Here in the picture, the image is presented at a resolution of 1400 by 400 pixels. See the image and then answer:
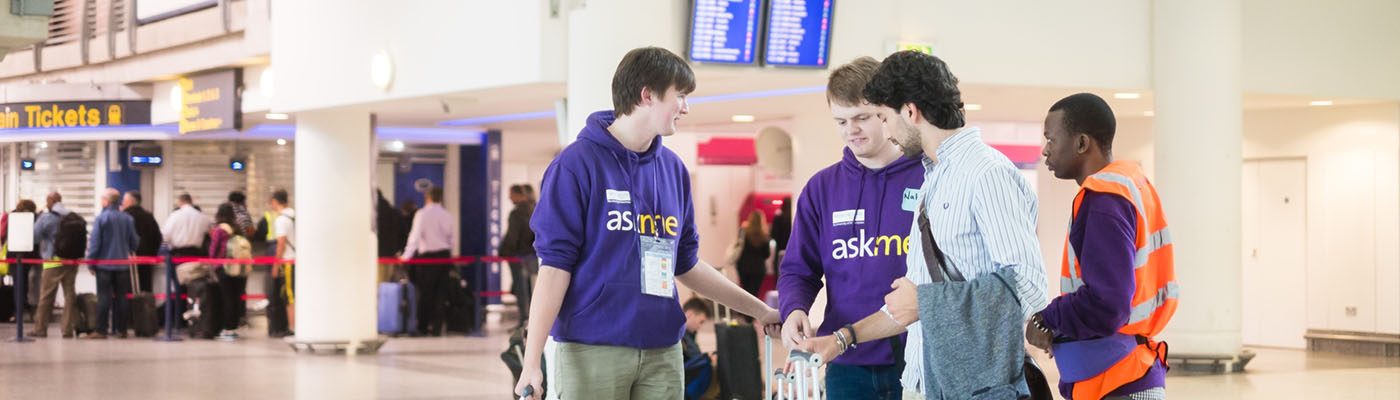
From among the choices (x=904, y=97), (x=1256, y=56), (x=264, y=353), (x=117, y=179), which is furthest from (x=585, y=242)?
(x=117, y=179)

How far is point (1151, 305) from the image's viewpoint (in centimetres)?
344

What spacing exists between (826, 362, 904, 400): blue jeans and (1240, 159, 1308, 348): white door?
11.6 m

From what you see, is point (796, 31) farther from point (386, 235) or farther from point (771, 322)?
point (386, 235)

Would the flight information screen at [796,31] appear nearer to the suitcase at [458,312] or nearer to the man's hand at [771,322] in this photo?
the man's hand at [771,322]

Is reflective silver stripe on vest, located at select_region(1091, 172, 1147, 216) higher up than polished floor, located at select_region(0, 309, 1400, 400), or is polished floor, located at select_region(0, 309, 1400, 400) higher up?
reflective silver stripe on vest, located at select_region(1091, 172, 1147, 216)

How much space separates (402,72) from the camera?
11.3 metres

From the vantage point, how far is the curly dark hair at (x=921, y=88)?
2.85 metres

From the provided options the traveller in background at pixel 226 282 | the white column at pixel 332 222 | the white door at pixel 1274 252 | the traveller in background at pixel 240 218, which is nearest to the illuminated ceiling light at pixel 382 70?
the white column at pixel 332 222

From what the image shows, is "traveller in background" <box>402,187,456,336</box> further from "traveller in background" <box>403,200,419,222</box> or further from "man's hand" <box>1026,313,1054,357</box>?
"man's hand" <box>1026,313,1054,357</box>

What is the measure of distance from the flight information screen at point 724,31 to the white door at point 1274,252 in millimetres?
6697

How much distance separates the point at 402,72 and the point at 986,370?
9088 mm

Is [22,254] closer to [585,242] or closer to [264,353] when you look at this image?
[264,353]

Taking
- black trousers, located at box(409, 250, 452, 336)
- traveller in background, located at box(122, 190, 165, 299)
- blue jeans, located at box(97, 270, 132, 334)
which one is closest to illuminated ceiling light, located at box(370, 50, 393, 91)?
black trousers, located at box(409, 250, 452, 336)

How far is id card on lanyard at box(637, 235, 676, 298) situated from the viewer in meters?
→ 3.49
